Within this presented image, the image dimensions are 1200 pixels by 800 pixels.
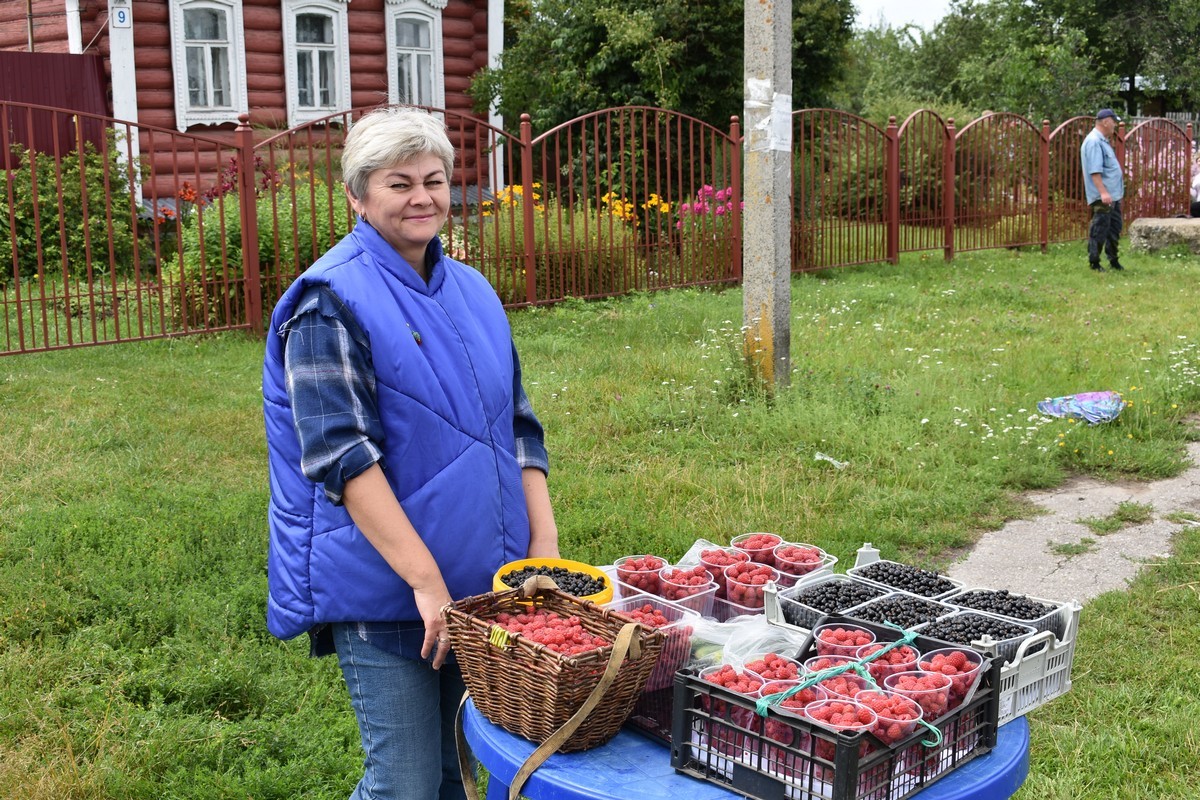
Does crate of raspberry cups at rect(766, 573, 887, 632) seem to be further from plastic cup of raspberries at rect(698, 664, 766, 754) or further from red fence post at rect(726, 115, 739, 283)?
red fence post at rect(726, 115, 739, 283)

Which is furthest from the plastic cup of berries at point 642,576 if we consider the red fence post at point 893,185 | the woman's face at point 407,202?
the red fence post at point 893,185

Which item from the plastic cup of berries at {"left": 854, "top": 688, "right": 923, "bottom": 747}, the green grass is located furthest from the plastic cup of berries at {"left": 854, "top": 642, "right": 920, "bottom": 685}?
the green grass

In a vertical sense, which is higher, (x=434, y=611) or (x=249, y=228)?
(x=249, y=228)

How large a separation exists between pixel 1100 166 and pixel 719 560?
1362 centimetres


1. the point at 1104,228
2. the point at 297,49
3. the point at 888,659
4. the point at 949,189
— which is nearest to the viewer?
the point at 888,659

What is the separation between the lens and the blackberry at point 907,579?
300cm

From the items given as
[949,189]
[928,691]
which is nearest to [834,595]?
[928,691]

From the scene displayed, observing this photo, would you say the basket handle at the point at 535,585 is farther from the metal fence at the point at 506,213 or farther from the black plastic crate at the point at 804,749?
the metal fence at the point at 506,213

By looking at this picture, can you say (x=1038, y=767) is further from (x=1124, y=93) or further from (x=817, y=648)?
(x=1124, y=93)

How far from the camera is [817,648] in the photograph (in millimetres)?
2586

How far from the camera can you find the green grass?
3928 mm

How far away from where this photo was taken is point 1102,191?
1506 cm

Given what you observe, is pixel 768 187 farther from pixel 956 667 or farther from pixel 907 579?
pixel 956 667

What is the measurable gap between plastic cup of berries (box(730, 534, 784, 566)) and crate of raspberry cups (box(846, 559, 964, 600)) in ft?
0.73
